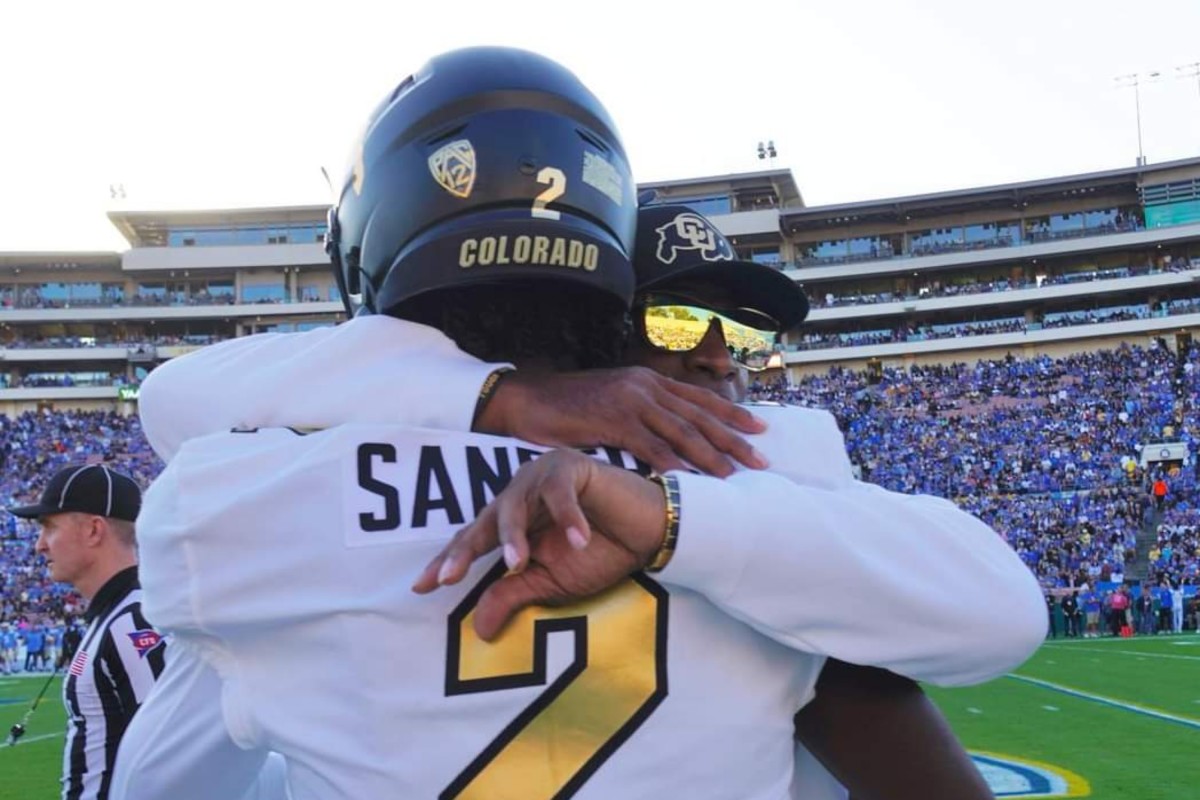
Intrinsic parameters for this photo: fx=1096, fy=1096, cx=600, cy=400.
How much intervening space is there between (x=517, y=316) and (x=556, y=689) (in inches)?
20.5

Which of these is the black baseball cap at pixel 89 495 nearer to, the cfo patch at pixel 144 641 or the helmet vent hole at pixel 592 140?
the cfo patch at pixel 144 641

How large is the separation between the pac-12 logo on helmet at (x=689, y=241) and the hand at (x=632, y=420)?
50cm

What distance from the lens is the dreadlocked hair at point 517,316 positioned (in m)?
1.42

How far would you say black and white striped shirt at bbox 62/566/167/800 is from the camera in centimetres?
368

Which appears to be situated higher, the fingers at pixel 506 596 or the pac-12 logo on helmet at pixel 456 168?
the pac-12 logo on helmet at pixel 456 168

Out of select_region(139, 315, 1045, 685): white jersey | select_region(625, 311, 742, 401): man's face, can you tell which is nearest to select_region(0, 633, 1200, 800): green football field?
select_region(625, 311, 742, 401): man's face

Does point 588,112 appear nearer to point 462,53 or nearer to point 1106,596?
point 462,53

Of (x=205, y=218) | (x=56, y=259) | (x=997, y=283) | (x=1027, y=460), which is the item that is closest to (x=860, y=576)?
(x=1027, y=460)

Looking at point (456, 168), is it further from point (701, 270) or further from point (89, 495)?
point (89, 495)

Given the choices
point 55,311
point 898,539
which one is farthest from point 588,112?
point 55,311

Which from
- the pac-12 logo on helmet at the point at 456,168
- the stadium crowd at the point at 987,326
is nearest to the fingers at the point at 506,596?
the pac-12 logo on helmet at the point at 456,168

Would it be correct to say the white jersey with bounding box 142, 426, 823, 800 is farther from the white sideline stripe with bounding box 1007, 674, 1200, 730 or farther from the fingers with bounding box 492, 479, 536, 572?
the white sideline stripe with bounding box 1007, 674, 1200, 730

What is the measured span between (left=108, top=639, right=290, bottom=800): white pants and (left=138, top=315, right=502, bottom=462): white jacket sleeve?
28 cm

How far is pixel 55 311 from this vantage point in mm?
47375
